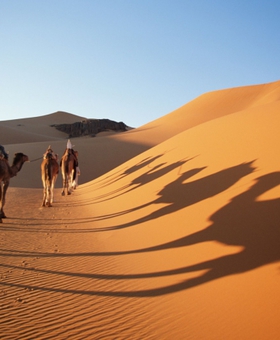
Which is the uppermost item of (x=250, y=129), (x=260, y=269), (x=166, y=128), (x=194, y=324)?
(x=166, y=128)

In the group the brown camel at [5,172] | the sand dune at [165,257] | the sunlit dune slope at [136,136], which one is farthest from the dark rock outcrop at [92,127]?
the brown camel at [5,172]

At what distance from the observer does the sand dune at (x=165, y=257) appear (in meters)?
4.28

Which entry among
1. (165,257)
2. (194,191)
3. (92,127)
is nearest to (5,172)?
(194,191)

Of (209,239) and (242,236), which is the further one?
(209,239)

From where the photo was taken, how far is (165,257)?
6.62 metres

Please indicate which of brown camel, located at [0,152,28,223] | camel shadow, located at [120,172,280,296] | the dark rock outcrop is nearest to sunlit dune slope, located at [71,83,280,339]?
camel shadow, located at [120,172,280,296]

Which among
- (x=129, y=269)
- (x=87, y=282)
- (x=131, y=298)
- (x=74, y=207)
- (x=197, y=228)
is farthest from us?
(x=74, y=207)

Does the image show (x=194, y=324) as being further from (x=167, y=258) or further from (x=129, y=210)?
(x=129, y=210)

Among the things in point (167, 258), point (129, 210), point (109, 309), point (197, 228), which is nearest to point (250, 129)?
point (129, 210)

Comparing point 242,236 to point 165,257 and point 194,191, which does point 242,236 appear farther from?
point 194,191

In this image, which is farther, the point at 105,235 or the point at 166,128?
the point at 166,128

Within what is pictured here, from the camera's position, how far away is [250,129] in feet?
43.5

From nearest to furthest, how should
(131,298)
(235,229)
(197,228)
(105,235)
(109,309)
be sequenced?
1. (109,309)
2. (131,298)
3. (235,229)
4. (197,228)
5. (105,235)

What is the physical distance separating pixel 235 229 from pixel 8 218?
7653 mm
